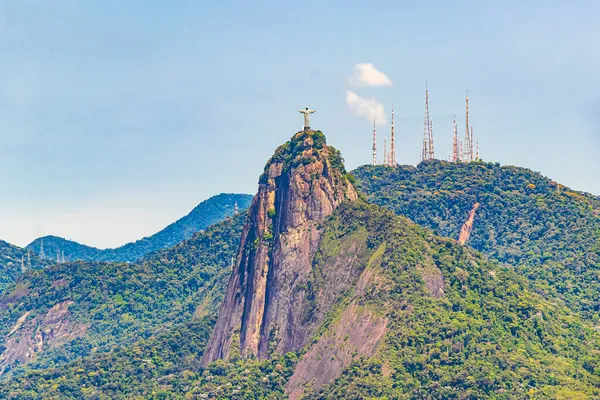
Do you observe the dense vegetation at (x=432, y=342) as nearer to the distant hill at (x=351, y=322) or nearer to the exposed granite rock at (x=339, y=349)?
the distant hill at (x=351, y=322)

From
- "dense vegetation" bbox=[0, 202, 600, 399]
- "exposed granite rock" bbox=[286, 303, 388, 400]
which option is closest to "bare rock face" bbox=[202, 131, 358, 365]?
"dense vegetation" bbox=[0, 202, 600, 399]

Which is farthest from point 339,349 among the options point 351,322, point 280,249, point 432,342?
point 280,249

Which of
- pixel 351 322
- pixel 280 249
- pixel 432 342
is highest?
pixel 280 249

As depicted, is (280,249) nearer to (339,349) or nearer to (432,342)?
(339,349)

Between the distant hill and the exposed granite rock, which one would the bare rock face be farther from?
the exposed granite rock

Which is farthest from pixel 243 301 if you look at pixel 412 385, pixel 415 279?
pixel 412 385
